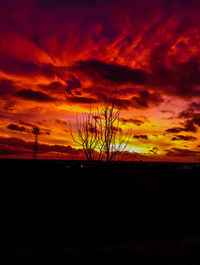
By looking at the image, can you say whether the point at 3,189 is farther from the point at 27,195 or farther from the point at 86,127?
the point at 86,127

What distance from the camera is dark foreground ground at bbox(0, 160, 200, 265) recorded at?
21.4 feet

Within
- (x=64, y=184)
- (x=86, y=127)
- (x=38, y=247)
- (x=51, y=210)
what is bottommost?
(x=38, y=247)

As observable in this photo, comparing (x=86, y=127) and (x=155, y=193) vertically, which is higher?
(x=86, y=127)

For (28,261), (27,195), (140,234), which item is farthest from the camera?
(27,195)

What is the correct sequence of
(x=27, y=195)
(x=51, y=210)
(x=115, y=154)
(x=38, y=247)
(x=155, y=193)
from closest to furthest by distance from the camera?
(x=38, y=247), (x=51, y=210), (x=27, y=195), (x=115, y=154), (x=155, y=193)

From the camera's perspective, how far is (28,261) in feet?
19.5

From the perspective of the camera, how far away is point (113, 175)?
16000mm

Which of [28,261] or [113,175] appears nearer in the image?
[28,261]

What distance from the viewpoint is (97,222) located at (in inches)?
402

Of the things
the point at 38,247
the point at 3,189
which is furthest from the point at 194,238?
the point at 3,189

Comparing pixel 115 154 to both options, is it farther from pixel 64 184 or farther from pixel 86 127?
pixel 64 184

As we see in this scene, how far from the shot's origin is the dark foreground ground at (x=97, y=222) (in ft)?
21.4

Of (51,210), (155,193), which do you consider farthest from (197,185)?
(51,210)

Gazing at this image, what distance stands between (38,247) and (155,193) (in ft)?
30.6
